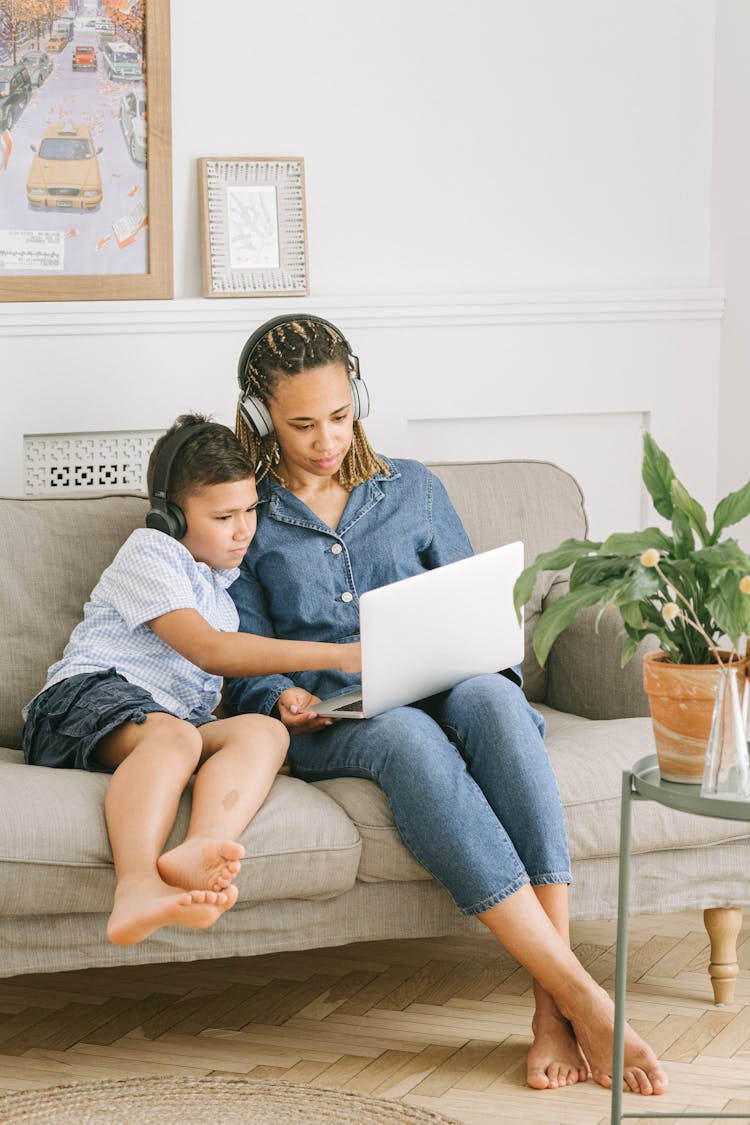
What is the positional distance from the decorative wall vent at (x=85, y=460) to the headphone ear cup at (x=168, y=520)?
0.61 metres

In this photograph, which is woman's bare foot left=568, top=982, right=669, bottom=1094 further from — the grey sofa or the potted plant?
the potted plant

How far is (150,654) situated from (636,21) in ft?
6.07

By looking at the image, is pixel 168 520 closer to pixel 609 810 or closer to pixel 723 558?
pixel 609 810

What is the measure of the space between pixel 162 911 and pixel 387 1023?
1.82 ft

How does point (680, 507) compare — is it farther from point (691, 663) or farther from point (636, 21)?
point (636, 21)

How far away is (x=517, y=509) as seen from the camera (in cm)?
262

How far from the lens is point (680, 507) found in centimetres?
158

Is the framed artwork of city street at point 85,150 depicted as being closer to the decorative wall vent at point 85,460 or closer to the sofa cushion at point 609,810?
the decorative wall vent at point 85,460

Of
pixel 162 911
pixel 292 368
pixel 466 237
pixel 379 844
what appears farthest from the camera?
pixel 466 237

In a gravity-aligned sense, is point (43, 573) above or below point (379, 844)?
above

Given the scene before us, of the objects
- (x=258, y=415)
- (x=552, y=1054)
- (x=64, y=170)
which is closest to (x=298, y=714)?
(x=258, y=415)

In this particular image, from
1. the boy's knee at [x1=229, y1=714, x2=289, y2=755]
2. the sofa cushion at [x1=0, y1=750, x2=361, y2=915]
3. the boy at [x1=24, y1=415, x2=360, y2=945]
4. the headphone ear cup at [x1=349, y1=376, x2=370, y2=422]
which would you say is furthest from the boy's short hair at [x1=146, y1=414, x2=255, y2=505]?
the sofa cushion at [x1=0, y1=750, x2=361, y2=915]

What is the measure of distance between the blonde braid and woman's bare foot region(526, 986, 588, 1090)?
90 cm

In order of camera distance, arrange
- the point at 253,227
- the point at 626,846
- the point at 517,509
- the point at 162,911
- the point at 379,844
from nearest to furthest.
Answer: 1. the point at 626,846
2. the point at 162,911
3. the point at 379,844
4. the point at 517,509
5. the point at 253,227
